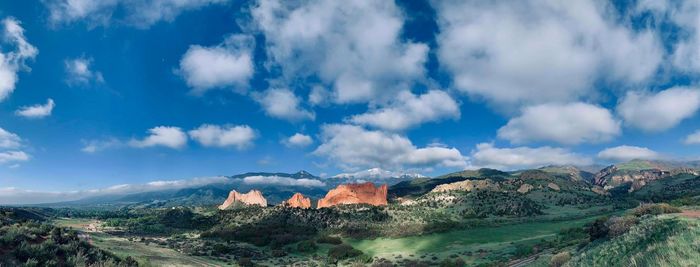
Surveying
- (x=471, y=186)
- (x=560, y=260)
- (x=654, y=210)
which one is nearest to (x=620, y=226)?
(x=560, y=260)

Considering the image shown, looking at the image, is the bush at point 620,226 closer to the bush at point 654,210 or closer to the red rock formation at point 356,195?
the bush at point 654,210

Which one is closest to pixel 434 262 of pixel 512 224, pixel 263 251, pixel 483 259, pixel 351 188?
pixel 483 259

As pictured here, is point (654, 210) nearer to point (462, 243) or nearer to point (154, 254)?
point (462, 243)

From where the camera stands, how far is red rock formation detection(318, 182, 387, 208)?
144750 mm

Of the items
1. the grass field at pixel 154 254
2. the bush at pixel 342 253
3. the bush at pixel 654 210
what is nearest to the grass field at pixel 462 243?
the bush at pixel 342 253

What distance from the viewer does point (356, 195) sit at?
145 m

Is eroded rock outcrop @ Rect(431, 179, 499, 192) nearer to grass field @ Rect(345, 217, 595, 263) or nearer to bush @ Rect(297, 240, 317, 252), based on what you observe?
grass field @ Rect(345, 217, 595, 263)

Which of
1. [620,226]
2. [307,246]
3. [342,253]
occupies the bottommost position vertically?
[342,253]

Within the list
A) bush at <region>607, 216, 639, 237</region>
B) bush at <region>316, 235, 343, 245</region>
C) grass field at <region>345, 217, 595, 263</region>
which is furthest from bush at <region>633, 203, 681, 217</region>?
→ bush at <region>316, 235, 343, 245</region>

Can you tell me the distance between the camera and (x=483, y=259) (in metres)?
51.6

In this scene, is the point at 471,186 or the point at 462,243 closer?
the point at 462,243

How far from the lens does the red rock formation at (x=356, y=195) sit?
14475 cm

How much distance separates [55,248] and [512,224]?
311 feet

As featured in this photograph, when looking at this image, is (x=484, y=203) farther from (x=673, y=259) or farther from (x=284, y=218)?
(x=673, y=259)
